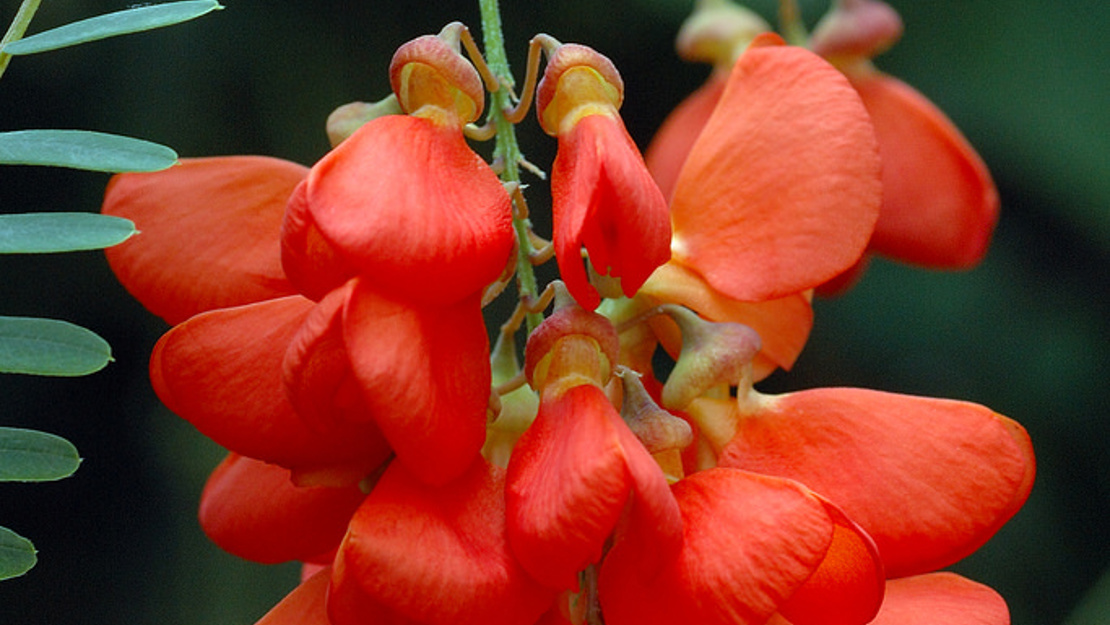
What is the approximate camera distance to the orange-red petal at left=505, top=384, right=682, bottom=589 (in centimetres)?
49

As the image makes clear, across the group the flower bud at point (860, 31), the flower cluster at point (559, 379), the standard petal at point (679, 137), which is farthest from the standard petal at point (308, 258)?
the flower bud at point (860, 31)

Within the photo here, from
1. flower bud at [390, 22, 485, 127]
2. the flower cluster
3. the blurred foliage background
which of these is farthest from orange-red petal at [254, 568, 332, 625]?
the blurred foliage background

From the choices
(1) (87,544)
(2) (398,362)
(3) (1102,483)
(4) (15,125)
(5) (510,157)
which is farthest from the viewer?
(3) (1102,483)

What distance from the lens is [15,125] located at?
1405 mm

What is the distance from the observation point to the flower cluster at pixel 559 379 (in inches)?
19.7

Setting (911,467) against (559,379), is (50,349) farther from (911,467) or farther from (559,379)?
(911,467)

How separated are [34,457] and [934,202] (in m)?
0.81

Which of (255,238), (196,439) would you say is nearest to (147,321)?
(196,439)

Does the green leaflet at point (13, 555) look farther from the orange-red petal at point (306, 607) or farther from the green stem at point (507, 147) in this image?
the green stem at point (507, 147)

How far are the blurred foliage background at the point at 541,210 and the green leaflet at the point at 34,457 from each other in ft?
2.87

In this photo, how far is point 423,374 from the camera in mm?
499

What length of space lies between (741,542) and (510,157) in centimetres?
20

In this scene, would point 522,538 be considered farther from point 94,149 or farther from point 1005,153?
point 1005,153

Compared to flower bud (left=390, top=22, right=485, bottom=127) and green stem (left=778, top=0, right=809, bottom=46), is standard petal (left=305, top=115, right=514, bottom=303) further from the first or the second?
green stem (left=778, top=0, right=809, bottom=46)
